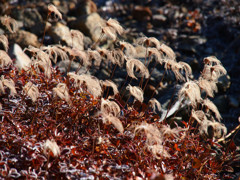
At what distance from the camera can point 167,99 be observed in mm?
5086

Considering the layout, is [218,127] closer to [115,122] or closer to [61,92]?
[115,122]

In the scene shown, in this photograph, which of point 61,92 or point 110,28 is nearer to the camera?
point 61,92

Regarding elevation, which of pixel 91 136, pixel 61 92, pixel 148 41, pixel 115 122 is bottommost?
pixel 91 136

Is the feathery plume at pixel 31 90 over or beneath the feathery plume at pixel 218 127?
over

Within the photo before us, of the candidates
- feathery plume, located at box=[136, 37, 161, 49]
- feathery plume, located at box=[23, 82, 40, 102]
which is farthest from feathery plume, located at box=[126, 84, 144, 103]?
feathery plume, located at box=[23, 82, 40, 102]

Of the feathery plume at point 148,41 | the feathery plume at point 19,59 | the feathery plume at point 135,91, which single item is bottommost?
the feathery plume at point 135,91

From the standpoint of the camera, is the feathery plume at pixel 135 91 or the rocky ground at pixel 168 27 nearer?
the feathery plume at pixel 135 91

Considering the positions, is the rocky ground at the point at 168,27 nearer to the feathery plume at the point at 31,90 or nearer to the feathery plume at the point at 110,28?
the feathery plume at the point at 110,28

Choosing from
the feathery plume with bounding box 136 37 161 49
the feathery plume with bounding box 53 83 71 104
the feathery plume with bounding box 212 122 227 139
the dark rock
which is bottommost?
the feathery plume with bounding box 212 122 227 139

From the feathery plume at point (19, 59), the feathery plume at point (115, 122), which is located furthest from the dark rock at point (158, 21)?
the feathery plume at point (115, 122)

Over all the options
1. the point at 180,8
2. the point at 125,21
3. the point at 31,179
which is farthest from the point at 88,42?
the point at 31,179

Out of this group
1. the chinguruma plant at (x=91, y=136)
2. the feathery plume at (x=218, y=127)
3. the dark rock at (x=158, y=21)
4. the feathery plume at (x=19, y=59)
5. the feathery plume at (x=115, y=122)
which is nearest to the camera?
the feathery plume at (x=115, y=122)

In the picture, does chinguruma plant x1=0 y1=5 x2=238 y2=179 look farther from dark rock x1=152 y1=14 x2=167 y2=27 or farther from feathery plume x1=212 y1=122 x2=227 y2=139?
dark rock x1=152 y1=14 x2=167 y2=27

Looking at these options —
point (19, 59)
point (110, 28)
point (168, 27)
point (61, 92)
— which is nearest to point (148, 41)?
point (110, 28)
